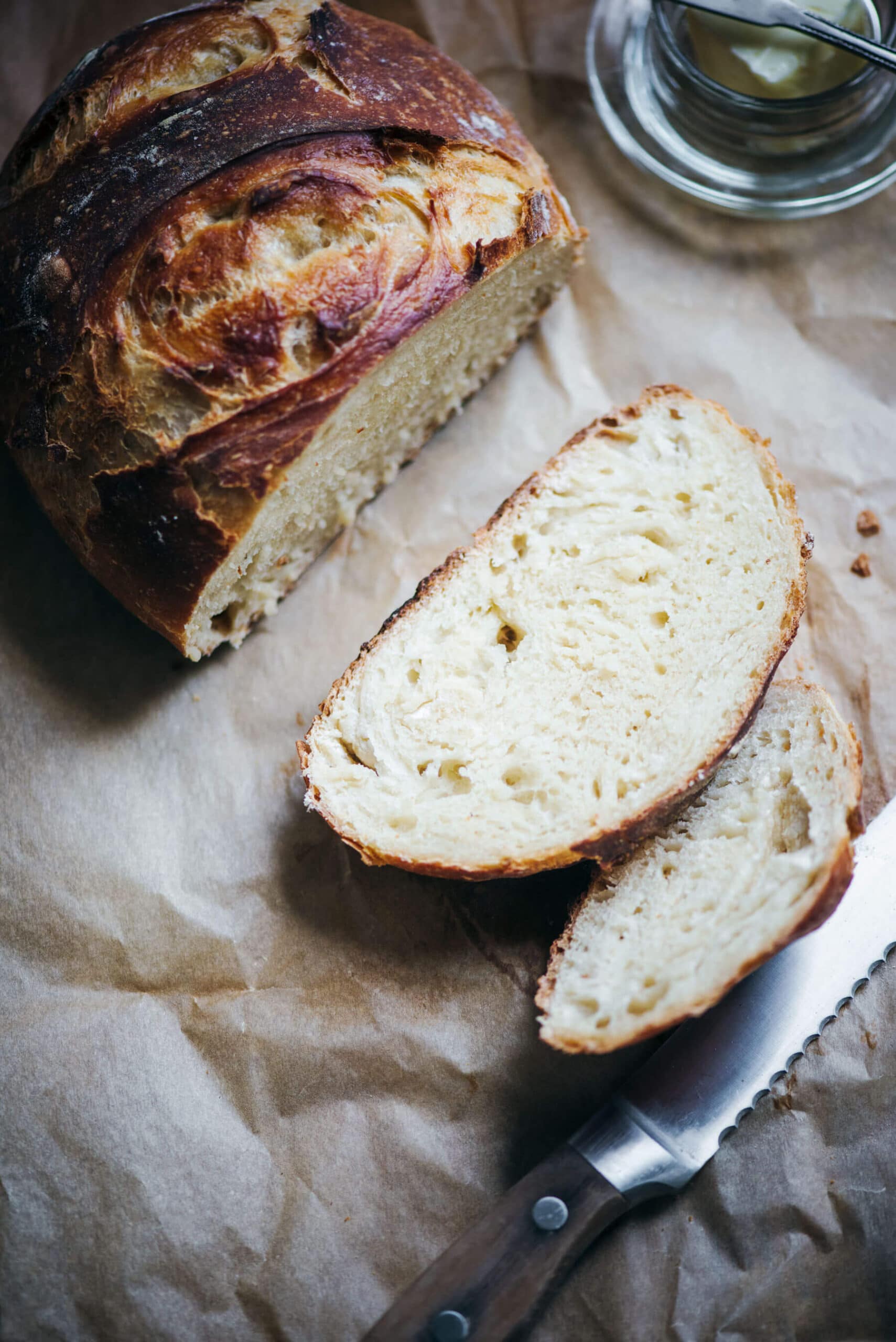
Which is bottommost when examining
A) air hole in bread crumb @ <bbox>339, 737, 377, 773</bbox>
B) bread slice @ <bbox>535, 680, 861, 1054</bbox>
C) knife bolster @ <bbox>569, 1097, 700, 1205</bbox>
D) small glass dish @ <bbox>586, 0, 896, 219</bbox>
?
knife bolster @ <bbox>569, 1097, 700, 1205</bbox>

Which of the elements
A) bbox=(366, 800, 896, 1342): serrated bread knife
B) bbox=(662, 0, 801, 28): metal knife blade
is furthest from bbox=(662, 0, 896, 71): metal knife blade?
bbox=(366, 800, 896, 1342): serrated bread knife

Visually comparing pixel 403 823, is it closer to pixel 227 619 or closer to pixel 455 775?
pixel 455 775

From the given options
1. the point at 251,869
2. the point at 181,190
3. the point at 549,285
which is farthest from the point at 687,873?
the point at 181,190

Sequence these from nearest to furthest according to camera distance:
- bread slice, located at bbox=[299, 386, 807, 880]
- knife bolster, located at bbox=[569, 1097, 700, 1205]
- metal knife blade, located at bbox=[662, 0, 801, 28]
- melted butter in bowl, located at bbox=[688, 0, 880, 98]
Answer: knife bolster, located at bbox=[569, 1097, 700, 1205] < bread slice, located at bbox=[299, 386, 807, 880] < metal knife blade, located at bbox=[662, 0, 801, 28] < melted butter in bowl, located at bbox=[688, 0, 880, 98]

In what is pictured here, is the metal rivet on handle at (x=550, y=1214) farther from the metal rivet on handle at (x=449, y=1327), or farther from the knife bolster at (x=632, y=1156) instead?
the metal rivet on handle at (x=449, y=1327)

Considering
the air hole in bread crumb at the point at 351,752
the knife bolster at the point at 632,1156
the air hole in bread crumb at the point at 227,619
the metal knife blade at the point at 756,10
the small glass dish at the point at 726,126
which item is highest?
the metal knife blade at the point at 756,10

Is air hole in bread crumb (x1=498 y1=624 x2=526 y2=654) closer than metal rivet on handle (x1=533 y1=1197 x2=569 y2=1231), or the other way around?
metal rivet on handle (x1=533 y1=1197 x2=569 y2=1231)

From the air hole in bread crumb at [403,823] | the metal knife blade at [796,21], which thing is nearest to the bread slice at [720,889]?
the air hole in bread crumb at [403,823]

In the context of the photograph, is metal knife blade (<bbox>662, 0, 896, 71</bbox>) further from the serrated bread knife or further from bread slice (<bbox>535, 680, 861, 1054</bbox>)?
the serrated bread knife
